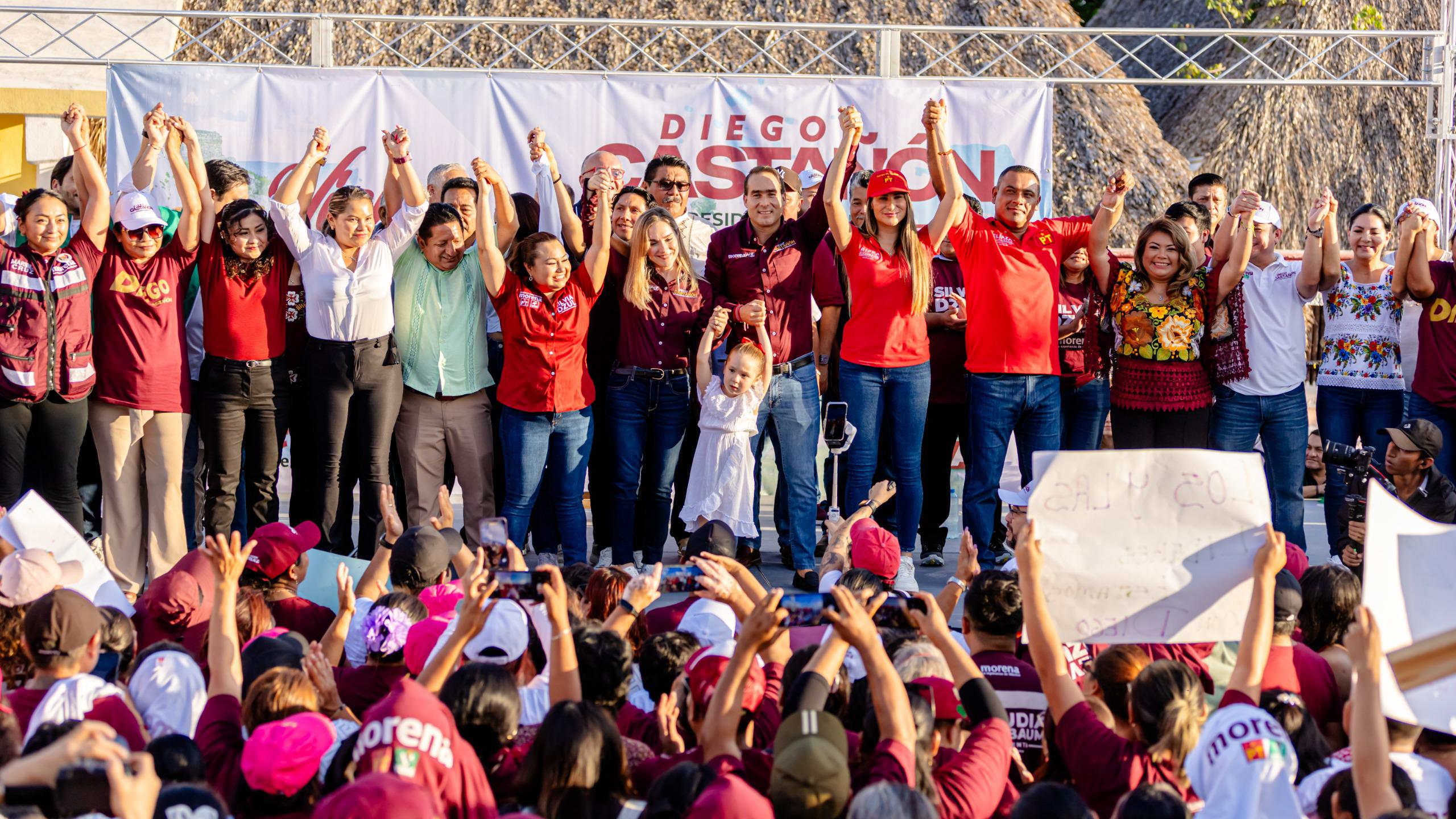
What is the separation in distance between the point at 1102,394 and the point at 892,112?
259cm

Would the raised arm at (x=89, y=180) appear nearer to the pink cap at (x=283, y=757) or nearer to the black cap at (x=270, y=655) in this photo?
the black cap at (x=270, y=655)

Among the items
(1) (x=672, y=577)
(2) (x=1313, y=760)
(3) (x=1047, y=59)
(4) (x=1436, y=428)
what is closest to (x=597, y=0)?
(3) (x=1047, y=59)

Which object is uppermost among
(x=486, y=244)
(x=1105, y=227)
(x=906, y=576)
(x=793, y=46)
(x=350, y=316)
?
(x=793, y=46)

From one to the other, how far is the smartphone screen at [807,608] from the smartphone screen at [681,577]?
0.59 metres

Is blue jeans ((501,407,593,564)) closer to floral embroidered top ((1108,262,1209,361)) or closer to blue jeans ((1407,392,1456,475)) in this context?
floral embroidered top ((1108,262,1209,361))

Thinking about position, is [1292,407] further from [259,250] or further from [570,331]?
[259,250]

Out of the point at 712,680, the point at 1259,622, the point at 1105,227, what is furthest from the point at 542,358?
the point at 1259,622

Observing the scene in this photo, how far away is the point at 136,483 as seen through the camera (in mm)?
5863

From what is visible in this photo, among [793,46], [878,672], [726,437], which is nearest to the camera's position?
[878,672]

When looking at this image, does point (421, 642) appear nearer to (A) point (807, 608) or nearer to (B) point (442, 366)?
(A) point (807, 608)

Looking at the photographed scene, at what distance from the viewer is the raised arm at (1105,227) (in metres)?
6.07

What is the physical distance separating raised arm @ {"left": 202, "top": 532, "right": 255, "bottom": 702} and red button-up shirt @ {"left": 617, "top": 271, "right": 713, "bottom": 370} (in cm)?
275

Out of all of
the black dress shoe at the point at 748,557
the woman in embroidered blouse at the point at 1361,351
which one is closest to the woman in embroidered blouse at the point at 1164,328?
the woman in embroidered blouse at the point at 1361,351

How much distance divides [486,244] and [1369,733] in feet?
13.6
